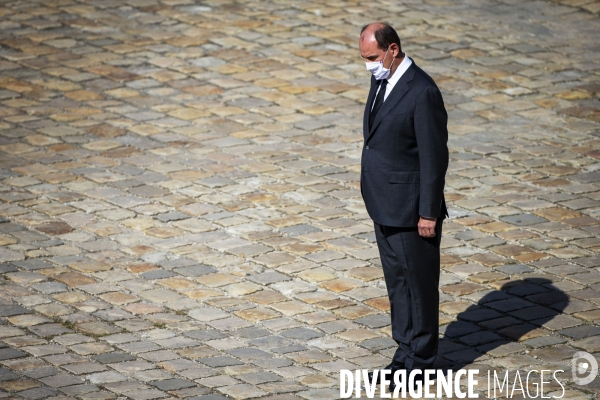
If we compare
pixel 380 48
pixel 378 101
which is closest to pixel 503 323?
pixel 378 101

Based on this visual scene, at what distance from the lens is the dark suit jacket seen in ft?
15.6

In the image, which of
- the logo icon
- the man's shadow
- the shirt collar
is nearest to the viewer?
the shirt collar

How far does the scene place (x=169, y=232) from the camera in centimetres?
718

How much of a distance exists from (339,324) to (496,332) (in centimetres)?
101

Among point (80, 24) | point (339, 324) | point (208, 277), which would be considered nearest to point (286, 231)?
point (208, 277)

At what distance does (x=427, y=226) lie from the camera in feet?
15.8

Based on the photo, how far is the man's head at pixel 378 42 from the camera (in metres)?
4.77

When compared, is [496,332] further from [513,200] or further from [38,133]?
[38,133]

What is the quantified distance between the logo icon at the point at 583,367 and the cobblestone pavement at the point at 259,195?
7 cm

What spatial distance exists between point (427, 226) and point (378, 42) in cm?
102

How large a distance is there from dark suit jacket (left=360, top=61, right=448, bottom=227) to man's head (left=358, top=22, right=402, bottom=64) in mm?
172

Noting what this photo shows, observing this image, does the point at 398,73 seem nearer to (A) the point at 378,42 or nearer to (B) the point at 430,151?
(A) the point at 378,42

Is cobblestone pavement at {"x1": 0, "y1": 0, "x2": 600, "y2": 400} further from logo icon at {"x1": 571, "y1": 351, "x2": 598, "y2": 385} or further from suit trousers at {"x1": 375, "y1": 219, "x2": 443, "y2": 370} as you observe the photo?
suit trousers at {"x1": 375, "y1": 219, "x2": 443, "y2": 370}

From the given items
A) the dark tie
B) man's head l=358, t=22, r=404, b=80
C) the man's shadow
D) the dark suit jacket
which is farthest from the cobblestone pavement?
man's head l=358, t=22, r=404, b=80
